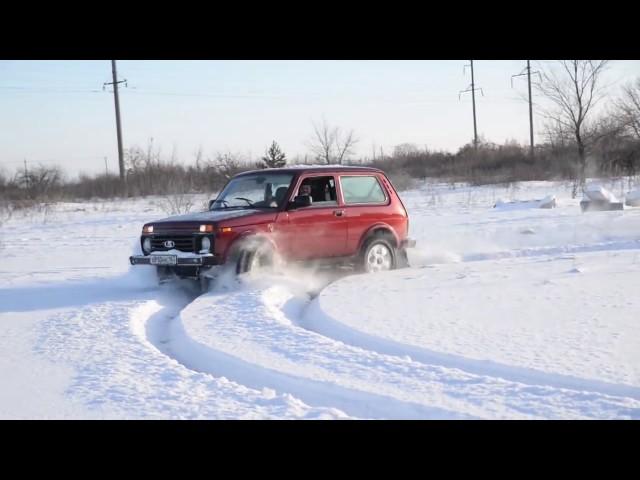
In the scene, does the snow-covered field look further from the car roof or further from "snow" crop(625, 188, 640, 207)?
"snow" crop(625, 188, 640, 207)

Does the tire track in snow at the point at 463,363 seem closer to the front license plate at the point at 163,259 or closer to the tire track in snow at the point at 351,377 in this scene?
the tire track in snow at the point at 351,377

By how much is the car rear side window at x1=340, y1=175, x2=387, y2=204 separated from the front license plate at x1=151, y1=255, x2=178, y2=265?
9.21 ft

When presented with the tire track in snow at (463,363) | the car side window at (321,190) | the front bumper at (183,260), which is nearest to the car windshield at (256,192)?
the car side window at (321,190)

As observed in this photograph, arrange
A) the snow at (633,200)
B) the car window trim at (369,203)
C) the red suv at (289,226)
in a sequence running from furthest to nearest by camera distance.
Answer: the snow at (633,200)
the car window trim at (369,203)
the red suv at (289,226)

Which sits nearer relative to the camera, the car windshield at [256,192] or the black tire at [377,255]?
the car windshield at [256,192]

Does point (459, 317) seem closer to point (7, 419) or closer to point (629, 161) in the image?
point (7, 419)

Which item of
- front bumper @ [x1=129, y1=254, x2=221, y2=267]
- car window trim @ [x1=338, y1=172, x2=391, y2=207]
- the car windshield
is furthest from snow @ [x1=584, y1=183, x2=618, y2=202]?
front bumper @ [x1=129, y1=254, x2=221, y2=267]

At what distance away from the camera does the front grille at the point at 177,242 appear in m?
9.35

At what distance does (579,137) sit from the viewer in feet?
112

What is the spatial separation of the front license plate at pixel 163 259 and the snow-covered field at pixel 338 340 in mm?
479

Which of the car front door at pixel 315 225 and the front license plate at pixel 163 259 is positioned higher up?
the car front door at pixel 315 225
